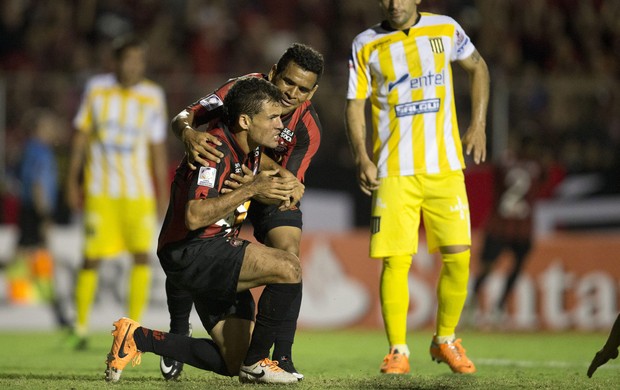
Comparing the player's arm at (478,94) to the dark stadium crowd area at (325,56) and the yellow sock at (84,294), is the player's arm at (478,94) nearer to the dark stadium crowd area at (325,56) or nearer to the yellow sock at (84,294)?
the yellow sock at (84,294)

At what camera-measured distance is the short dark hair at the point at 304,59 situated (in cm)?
582

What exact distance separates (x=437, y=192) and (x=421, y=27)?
1066 millimetres

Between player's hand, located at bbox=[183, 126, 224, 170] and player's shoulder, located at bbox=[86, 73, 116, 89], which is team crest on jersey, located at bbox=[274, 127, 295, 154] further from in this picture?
player's shoulder, located at bbox=[86, 73, 116, 89]

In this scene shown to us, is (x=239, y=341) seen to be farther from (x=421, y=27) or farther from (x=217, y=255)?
(x=421, y=27)

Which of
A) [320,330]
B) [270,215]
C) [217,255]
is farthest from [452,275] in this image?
[320,330]

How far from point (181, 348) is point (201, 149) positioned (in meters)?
1.08

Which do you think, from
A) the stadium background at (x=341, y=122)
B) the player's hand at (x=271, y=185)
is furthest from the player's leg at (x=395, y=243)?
the stadium background at (x=341, y=122)

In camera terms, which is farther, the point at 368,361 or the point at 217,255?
the point at 368,361

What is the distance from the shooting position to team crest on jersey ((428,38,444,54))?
6477 mm

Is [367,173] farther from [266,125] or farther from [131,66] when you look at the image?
[131,66]

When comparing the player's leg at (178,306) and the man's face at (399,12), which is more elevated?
the man's face at (399,12)

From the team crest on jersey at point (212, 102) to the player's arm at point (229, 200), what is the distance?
77cm

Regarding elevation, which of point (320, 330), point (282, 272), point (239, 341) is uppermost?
point (282, 272)

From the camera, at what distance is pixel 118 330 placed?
5434mm
